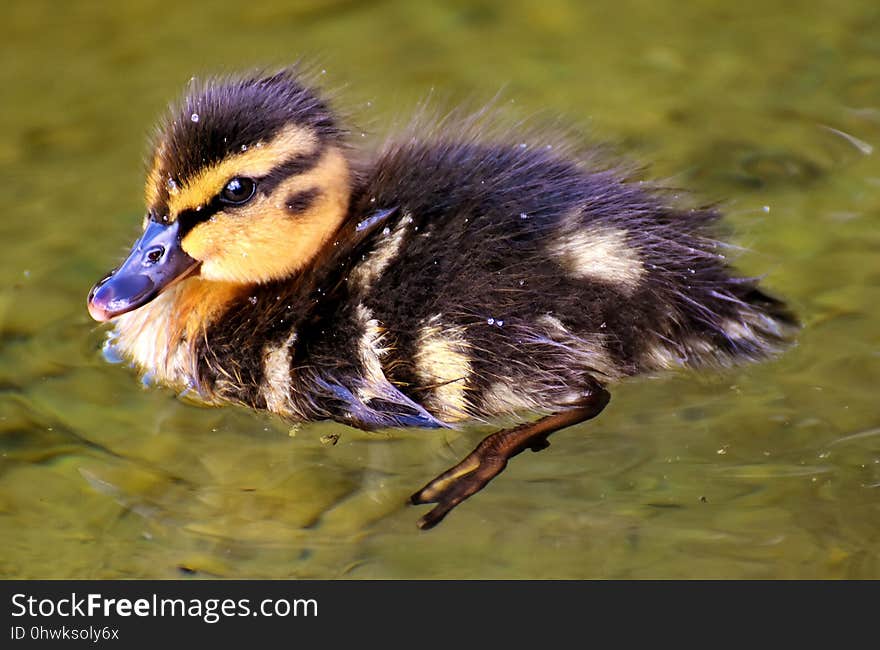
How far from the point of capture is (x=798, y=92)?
3213 millimetres

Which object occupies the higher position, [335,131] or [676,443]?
[335,131]

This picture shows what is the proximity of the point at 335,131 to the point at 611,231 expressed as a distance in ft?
1.60

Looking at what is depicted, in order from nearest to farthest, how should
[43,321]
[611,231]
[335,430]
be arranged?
[611,231] < [335,430] < [43,321]

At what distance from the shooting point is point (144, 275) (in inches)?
90.0

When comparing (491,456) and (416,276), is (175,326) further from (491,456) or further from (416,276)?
(491,456)

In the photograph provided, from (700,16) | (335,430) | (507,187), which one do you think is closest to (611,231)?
(507,187)

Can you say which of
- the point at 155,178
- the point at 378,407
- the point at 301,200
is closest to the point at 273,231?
the point at 301,200

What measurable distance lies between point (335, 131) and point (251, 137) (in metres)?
0.17

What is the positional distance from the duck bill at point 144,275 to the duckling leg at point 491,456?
1.75ft

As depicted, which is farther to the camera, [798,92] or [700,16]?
[700,16]

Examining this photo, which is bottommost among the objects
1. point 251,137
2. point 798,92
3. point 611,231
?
point 798,92

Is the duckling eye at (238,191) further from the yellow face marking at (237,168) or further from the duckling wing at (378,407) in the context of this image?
the duckling wing at (378,407)
